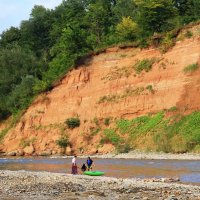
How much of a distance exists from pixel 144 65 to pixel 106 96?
6084mm

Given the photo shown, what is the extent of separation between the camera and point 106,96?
59562 mm

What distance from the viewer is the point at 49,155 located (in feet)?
191

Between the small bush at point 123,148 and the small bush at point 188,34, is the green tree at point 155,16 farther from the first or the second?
the small bush at point 123,148

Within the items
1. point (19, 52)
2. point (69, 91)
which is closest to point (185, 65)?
point (69, 91)

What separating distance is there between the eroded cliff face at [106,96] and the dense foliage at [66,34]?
2690 mm

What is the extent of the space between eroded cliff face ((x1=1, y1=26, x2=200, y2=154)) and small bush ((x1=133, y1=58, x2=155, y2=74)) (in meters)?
0.51

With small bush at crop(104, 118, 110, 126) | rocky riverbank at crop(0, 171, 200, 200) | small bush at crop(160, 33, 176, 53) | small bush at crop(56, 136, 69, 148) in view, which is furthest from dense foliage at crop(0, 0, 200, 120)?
rocky riverbank at crop(0, 171, 200, 200)

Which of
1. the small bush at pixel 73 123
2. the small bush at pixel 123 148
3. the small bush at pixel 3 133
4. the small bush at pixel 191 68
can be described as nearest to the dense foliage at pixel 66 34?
the small bush at pixel 3 133

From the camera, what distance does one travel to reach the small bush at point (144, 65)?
56875 millimetres

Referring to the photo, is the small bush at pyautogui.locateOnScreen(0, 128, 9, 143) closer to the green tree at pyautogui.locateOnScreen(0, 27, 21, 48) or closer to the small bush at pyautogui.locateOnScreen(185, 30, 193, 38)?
the small bush at pyautogui.locateOnScreen(185, 30, 193, 38)

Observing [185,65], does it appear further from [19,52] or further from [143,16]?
[19,52]

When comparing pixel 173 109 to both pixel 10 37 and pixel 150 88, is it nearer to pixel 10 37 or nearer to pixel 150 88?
pixel 150 88

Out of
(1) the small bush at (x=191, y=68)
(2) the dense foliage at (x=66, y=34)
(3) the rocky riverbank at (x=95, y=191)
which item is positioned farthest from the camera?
(2) the dense foliage at (x=66, y=34)

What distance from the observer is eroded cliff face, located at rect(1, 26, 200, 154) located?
5300 centimetres
